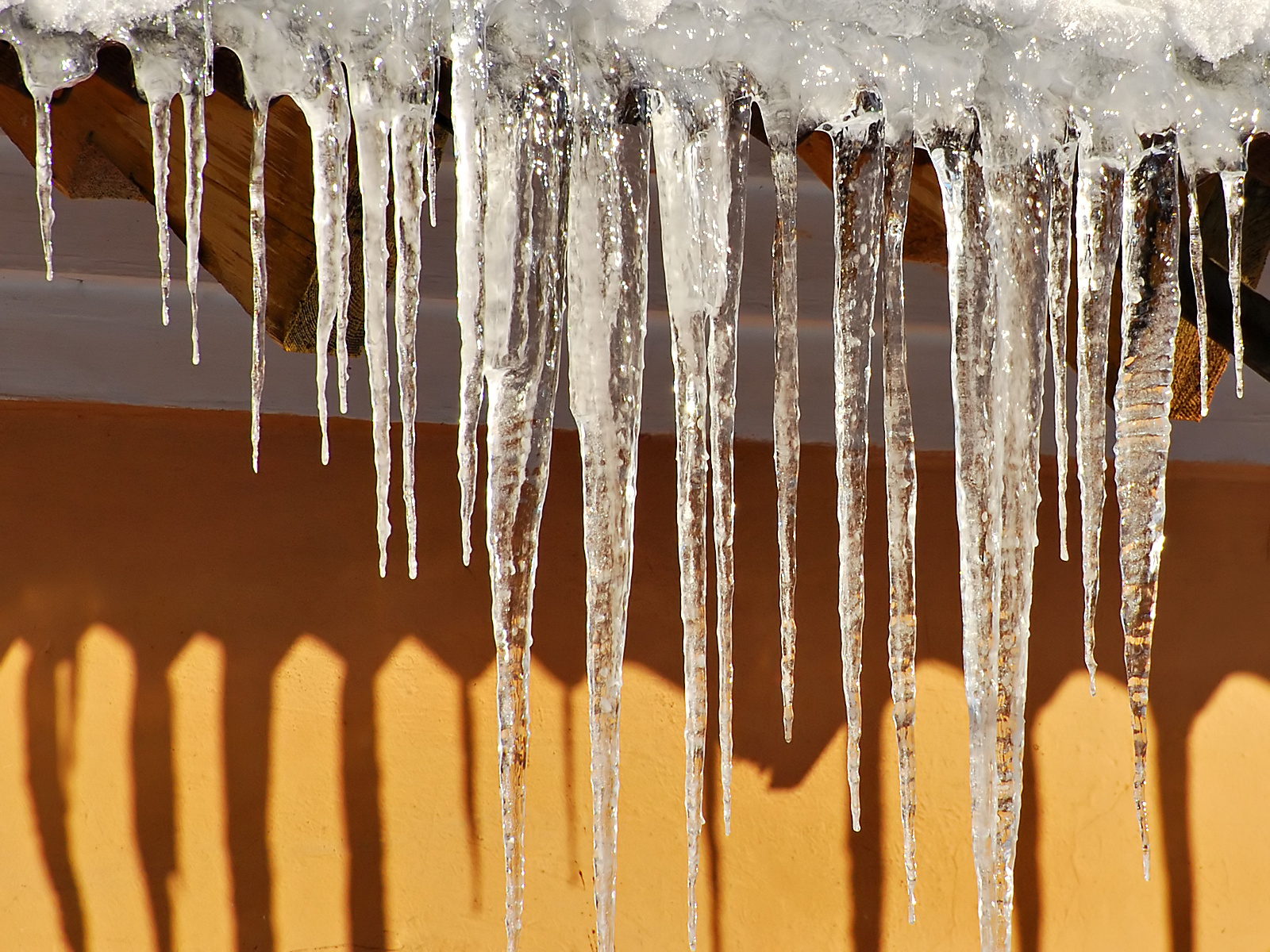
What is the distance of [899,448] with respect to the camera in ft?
4.92

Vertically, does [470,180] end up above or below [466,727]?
above

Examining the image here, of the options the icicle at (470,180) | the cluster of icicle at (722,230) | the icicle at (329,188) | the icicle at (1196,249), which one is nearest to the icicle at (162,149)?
the cluster of icicle at (722,230)

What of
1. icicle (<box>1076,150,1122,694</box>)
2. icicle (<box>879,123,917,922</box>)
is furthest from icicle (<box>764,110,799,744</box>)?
icicle (<box>1076,150,1122,694</box>)

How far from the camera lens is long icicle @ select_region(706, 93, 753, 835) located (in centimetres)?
125

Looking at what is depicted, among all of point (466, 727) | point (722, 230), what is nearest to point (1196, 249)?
point (722, 230)

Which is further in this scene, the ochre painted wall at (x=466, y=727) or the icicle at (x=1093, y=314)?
the ochre painted wall at (x=466, y=727)

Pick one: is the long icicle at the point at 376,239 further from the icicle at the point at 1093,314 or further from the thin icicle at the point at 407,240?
the icicle at the point at 1093,314

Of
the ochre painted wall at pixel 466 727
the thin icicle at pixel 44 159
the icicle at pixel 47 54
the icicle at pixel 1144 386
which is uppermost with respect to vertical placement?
the icicle at pixel 47 54

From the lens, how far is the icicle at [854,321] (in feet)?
4.23

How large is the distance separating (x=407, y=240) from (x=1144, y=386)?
0.98 m

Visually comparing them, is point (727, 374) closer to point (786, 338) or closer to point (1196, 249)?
point (786, 338)

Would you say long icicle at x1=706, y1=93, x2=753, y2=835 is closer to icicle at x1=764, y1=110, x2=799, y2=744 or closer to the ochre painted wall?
icicle at x1=764, y1=110, x2=799, y2=744

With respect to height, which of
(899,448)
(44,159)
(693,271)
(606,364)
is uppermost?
(44,159)

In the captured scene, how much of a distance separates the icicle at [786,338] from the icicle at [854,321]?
0.06 metres
